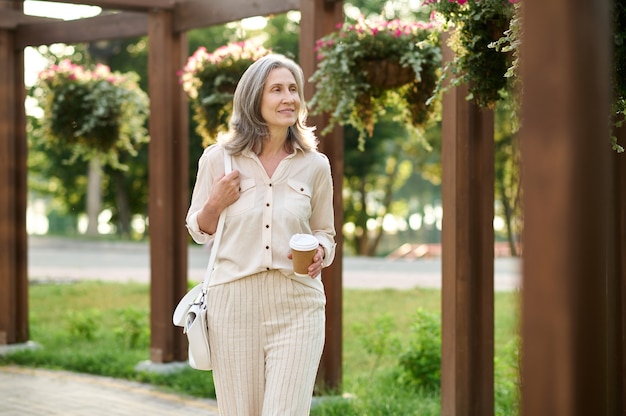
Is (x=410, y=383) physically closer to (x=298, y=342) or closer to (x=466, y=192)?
(x=466, y=192)

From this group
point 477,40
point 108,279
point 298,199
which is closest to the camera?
point 298,199

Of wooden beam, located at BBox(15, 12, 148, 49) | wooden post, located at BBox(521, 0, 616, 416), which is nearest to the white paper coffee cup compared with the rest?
wooden post, located at BBox(521, 0, 616, 416)

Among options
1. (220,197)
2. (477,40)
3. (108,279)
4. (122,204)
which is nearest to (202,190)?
(220,197)

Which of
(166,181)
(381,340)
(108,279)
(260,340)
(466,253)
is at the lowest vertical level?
(108,279)

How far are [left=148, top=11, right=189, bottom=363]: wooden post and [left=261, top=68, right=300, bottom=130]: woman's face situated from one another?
361 cm

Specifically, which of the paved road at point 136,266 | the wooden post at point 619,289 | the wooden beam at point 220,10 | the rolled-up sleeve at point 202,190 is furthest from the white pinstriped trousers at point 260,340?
the paved road at point 136,266

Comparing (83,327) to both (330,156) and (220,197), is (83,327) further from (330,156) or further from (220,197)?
(220,197)

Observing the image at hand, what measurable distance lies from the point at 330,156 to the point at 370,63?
77cm

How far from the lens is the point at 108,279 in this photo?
546 inches

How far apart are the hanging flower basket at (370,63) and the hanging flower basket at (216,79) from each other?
89cm

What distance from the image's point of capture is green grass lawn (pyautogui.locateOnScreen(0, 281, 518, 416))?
17.9 ft

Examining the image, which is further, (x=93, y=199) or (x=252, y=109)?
(x=93, y=199)

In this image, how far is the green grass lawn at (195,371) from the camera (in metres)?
5.47

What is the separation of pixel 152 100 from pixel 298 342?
4.04 meters
